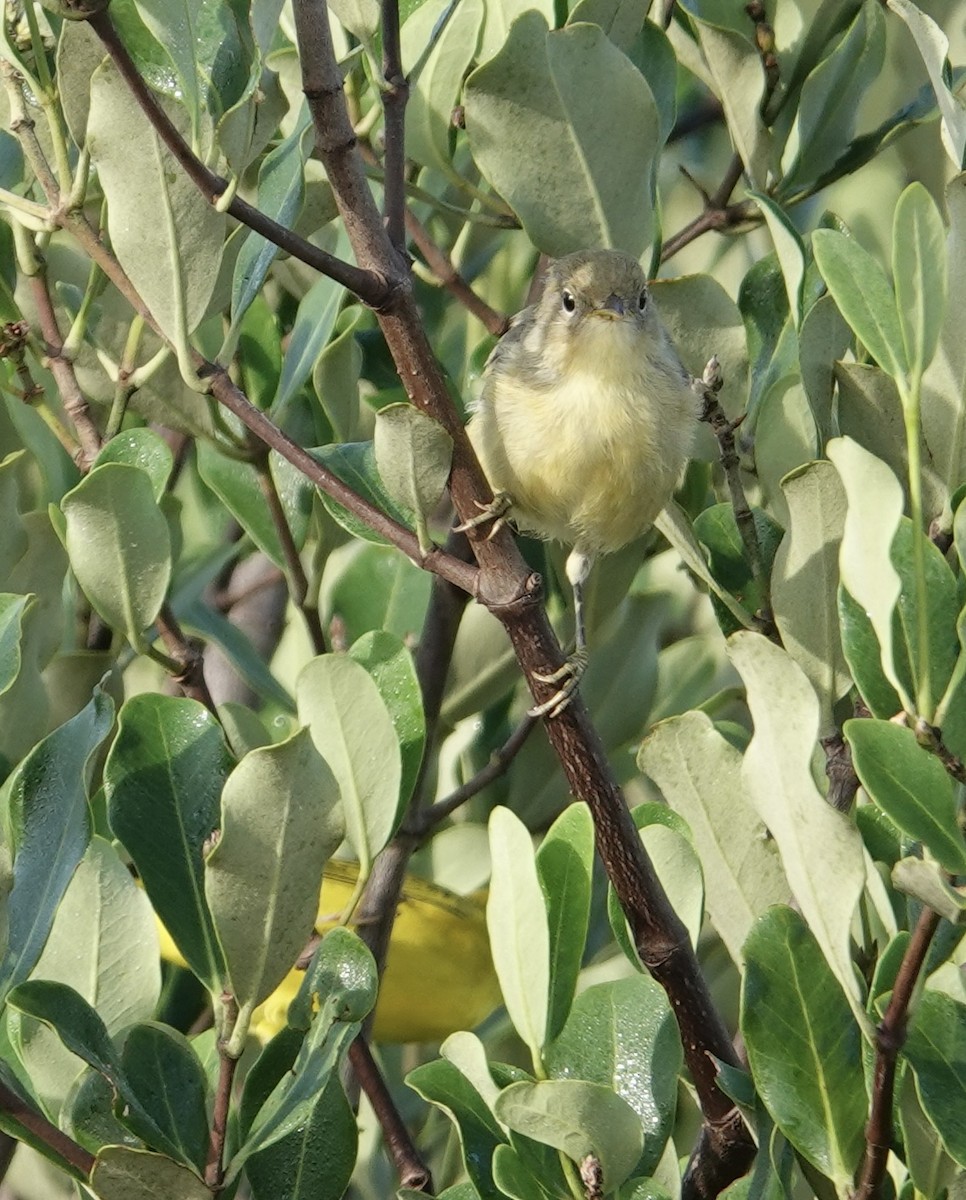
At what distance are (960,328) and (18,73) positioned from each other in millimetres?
1185

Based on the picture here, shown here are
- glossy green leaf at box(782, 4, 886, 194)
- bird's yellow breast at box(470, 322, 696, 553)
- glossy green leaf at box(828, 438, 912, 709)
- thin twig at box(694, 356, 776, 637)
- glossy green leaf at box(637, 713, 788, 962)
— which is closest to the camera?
glossy green leaf at box(828, 438, 912, 709)

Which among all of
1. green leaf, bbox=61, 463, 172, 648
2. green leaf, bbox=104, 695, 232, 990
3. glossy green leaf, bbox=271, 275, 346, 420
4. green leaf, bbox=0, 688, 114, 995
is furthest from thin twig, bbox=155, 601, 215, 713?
green leaf, bbox=0, 688, 114, 995

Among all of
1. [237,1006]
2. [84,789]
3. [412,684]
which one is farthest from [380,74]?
[237,1006]

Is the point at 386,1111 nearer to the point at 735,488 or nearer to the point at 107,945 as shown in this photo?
the point at 107,945

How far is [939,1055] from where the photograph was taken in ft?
5.01

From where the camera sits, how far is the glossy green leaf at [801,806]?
147 centimetres

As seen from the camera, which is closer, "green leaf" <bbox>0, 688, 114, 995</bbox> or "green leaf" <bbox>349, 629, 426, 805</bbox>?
"green leaf" <bbox>0, 688, 114, 995</bbox>

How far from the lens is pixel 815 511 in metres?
1.95

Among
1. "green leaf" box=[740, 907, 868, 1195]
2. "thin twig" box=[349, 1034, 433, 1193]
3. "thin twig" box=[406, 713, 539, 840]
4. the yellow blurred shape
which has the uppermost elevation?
"green leaf" box=[740, 907, 868, 1195]

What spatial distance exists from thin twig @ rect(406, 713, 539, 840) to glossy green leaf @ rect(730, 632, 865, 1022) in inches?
40.0

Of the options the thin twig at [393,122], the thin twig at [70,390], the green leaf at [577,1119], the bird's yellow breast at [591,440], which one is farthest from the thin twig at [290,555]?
the green leaf at [577,1119]

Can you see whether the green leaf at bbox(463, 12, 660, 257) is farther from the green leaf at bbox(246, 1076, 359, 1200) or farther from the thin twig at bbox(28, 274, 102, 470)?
the green leaf at bbox(246, 1076, 359, 1200)

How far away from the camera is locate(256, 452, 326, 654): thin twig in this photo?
2.48 metres

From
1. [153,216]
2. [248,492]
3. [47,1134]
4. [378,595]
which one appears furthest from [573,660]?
[47,1134]
